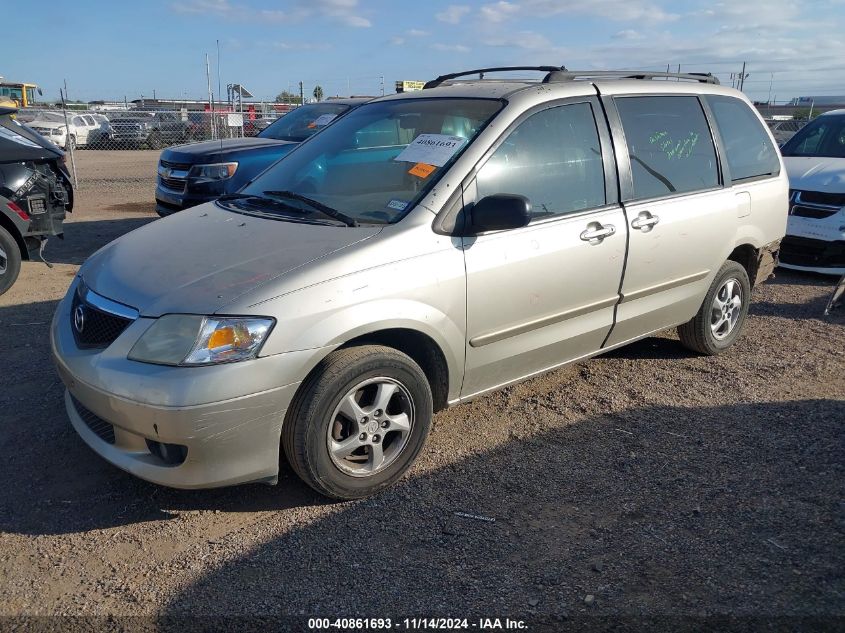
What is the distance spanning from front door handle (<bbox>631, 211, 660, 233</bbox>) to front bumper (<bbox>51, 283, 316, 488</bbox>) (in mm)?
2188

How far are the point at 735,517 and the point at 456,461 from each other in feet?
4.40

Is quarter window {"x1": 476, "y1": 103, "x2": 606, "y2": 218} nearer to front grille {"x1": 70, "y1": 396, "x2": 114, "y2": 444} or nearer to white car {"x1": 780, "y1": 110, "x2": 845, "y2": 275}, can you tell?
front grille {"x1": 70, "y1": 396, "x2": 114, "y2": 444}

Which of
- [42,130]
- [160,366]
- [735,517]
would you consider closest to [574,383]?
[735,517]

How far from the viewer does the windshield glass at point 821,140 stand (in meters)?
8.59

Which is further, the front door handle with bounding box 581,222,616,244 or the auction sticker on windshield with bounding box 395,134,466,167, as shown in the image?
the front door handle with bounding box 581,222,616,244

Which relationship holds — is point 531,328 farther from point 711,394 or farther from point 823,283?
point 823,283

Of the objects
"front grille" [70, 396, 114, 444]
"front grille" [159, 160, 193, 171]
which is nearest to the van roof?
"front grille" [70, 396, 114, 444]

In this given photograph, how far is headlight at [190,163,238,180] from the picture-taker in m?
8.66

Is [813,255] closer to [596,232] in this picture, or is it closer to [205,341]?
[596,232]

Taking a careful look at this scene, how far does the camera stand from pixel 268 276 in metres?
3.02

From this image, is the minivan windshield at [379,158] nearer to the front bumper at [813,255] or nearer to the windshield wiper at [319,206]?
the windshield wiper at [319,206]

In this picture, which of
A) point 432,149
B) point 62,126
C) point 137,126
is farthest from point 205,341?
point 137,126

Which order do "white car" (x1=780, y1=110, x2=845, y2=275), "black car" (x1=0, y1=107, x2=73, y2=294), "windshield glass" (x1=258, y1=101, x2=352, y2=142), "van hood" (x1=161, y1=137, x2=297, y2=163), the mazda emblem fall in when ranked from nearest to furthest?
the mazda emblem, "black car" (x1=0, y1=107, x2=73, y2=294), "white car" (x1=780, y1=110, x2=845, y2=275), "van hood" (x1=161, y1=137, x2=297, y2=163), "windshield glass" (x1=258, y1=101, x2=352, y2=142)

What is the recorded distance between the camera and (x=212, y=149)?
9.00m
